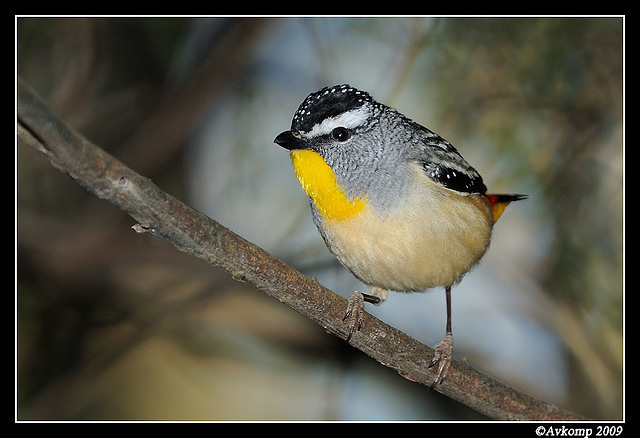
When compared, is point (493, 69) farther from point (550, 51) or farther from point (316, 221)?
point (316, 221)

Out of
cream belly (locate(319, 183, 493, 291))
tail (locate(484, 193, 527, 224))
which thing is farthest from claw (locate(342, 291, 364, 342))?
tail (locate(484, 193, 527, 224))

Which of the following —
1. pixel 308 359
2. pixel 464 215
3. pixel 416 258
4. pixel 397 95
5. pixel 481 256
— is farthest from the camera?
pixel 308 359

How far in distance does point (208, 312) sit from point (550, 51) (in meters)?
3.56

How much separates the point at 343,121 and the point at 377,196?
437 millimetres

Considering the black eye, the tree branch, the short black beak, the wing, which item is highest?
the wing

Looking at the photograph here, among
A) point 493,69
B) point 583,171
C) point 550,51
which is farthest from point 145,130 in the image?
point 583,171

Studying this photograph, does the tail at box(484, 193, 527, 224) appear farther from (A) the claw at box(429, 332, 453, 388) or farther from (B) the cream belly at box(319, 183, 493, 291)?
(A) the claw at box(429, 332, 453, 388)

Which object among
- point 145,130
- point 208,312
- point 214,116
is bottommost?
point 208,312

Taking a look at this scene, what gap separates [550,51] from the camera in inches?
188

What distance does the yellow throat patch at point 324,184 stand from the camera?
306cm

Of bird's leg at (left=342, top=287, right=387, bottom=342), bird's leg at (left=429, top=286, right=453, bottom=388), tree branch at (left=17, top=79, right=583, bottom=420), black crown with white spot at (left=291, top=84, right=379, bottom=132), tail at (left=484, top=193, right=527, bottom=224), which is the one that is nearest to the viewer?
tree branch at (left=17, top=79, right=583, bottom=420)

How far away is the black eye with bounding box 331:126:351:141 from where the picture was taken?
3.08 metres

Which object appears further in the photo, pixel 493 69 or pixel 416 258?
pixel 493 69

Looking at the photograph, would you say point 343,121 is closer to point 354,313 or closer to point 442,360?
point 354,313
